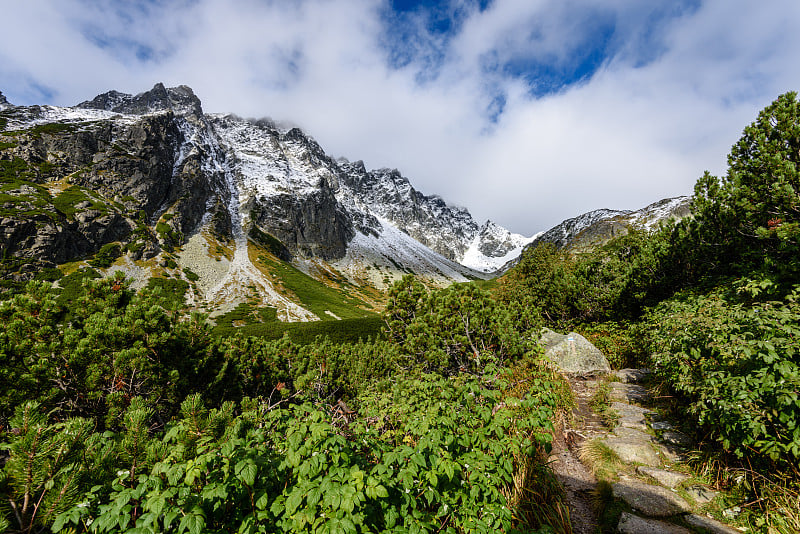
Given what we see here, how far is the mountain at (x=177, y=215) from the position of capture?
185ft

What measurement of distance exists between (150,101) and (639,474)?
223844 mm

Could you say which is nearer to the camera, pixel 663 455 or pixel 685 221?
pixel 663 455

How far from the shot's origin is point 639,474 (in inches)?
192

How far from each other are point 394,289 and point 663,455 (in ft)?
25.2

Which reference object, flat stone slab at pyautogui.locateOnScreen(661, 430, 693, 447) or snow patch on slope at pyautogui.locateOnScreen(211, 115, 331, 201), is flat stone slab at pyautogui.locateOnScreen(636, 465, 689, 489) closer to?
flat stone slab at pyautogui.locateOnScreen(661, 430, 693, 447)

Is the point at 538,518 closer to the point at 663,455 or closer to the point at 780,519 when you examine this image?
the point at 780,519

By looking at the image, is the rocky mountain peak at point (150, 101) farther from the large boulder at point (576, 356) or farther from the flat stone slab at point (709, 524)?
the flat stone slab at point (709, 524)

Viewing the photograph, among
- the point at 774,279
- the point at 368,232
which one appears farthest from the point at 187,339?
the point at 368,232

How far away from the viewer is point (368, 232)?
168750mm

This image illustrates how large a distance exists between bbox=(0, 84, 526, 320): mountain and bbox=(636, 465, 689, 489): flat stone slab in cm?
3272

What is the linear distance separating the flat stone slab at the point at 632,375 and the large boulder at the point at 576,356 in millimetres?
571

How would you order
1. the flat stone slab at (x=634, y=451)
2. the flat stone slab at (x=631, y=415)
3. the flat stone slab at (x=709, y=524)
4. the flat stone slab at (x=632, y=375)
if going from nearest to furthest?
the flat stone slab at (x=709, y=524)
the flat stone slab at (x=634, y=451)
the flat stone slab at (x=631, y=415)
the flat stone slab at (x=632, y=375)

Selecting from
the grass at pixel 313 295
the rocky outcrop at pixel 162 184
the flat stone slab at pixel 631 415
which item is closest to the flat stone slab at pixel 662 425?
the flat stone slab at pixel 631 415

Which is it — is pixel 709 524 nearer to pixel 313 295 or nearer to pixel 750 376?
pixel 750 376
